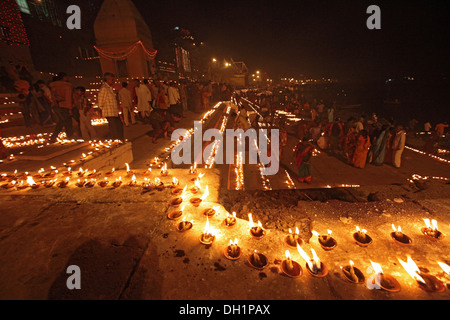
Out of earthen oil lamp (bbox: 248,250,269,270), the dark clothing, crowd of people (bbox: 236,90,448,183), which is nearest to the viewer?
earthen oil lamp (bbox: 248,250,269,270)

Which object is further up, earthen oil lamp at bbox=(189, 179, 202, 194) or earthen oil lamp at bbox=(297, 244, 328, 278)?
earthen oil lamp at bbox=(189, 179, 202, 194)

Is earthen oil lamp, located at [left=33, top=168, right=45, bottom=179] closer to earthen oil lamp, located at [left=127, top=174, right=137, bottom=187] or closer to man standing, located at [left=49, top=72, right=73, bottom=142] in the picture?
earthen oil lamp, located at [left=127, top=174, right=137, bottom=187]

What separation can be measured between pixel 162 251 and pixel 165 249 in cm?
4

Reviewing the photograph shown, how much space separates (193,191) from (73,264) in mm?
2076

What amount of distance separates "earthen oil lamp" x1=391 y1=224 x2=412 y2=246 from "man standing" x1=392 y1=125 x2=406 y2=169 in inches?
268

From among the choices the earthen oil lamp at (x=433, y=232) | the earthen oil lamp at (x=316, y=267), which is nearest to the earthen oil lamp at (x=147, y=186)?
the earthen oil lamp at (x=316, y=267)

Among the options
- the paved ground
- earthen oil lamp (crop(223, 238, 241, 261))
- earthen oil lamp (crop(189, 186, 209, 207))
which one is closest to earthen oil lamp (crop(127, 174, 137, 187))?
the paved ground

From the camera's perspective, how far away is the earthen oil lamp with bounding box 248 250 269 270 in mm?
2383

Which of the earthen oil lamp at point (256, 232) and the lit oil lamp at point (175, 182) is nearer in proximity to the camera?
the earthen oil lamp at point (256, 232)

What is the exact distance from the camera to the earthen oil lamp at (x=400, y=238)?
2.95 m

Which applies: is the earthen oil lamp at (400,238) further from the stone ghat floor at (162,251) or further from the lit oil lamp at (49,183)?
the lit oil lamp at (49,183)

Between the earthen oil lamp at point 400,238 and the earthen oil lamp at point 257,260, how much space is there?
1.97 metres
